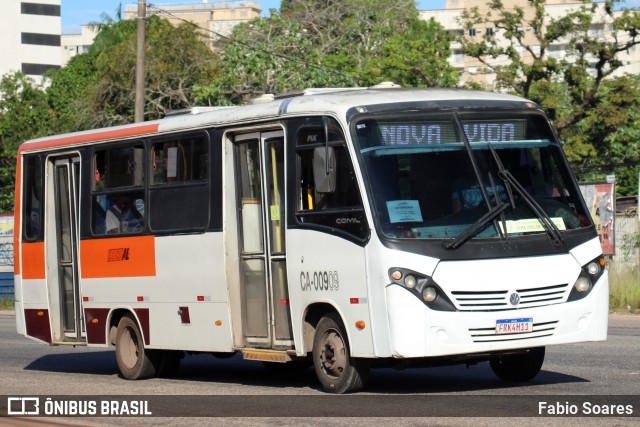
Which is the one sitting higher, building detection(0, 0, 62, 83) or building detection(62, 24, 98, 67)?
building detection(62, 24, 98, 67)

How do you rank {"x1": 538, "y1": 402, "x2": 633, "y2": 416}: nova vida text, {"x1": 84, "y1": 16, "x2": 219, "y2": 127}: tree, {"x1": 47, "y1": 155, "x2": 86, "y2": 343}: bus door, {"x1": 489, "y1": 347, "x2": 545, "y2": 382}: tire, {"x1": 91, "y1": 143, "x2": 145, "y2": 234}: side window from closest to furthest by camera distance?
{"x1": 538, "y1": 402, "x2": 633, "y2": 416}: nova vida text → {"x1": 489, "y1": 347, "x2": 545, "y2": 382}: tire → {"x1": 91, "y1": 143, "x2": 145, "y2": 234}: side window → {"x1": 47, "y1": 155, "x2": 86, "y2": 343}: bus door → {"x1": 84, "y1": 16, "x2": 219, "y2": 127}: tree

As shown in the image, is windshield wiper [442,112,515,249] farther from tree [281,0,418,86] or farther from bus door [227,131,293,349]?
tree [281,0,418,86]

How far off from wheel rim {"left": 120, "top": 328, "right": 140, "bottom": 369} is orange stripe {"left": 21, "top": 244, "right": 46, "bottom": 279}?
1.89 m

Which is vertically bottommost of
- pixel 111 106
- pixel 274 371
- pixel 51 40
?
pixel 274 371

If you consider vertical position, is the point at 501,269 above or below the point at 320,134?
below

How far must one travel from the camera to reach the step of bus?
1272cm

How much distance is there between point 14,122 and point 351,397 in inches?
2187

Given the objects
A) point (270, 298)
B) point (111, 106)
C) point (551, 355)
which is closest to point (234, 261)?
point (270, 298)

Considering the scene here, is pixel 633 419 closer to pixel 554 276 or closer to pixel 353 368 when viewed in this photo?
pixel 554 276

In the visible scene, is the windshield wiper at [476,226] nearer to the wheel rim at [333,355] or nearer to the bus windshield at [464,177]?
the bus windshield at [464,177]

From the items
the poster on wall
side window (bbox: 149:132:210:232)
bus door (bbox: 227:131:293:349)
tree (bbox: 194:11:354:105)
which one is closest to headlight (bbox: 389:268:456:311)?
bus door (bbox: 227:131:293:349)

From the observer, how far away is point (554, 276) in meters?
11.5

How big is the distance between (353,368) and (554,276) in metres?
2.01

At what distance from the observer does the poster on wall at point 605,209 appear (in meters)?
29.9
